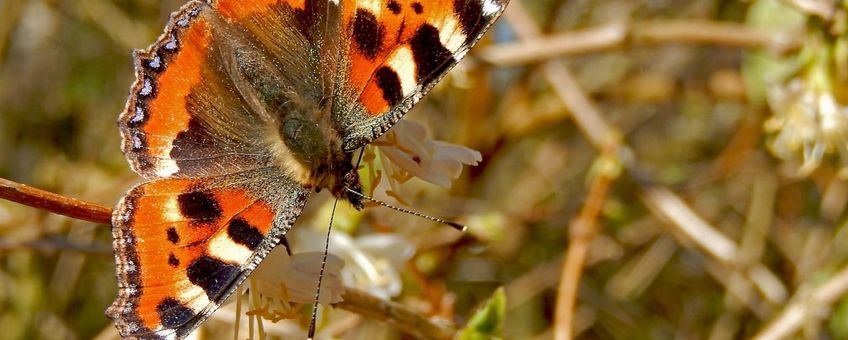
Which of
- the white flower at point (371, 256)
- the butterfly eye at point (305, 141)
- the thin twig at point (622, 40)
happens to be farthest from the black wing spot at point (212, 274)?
the thin twig at point (622, 40)

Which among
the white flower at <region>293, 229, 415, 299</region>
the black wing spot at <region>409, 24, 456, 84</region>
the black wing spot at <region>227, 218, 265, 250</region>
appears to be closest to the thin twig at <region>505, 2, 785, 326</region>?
the white flower at <region>293, 229, 415, 299</region>

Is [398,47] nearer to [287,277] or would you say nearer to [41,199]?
[287,277]

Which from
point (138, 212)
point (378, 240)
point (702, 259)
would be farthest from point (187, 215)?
point (702, 259)

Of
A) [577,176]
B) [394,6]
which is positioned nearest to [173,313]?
[394,6]

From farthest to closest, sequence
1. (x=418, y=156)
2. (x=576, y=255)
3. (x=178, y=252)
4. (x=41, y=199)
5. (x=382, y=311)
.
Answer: (x=576, y=255) → (x=418, y=156) → (x=382, y=311) → (x=178, y=252) → (x=41, y=199)

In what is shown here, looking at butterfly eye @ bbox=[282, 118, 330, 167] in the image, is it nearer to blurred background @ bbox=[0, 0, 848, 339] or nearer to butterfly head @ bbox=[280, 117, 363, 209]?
butterfly head @ bbox=[280, 117, 363, 209]

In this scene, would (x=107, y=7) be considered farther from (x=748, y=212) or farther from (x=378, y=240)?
(x=748, y=212)
